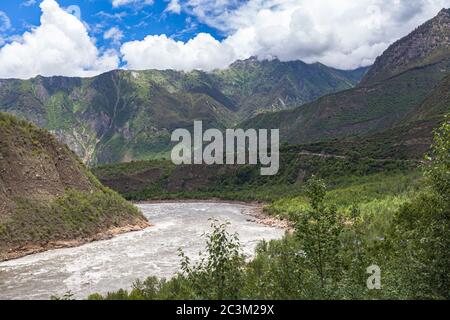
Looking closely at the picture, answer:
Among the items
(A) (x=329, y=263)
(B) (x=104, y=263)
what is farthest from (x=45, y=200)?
(A) (x=329, y=263)

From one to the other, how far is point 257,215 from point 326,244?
79623 millimetres

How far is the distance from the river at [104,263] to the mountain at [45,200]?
288 cm

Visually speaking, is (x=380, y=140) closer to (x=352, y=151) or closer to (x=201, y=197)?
(x=352, y=151)

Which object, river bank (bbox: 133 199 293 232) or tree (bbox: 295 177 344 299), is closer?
tree (bbox: 295 177 344 299)

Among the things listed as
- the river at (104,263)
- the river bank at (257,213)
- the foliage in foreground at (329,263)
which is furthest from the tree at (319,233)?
the river bank at (257,213)

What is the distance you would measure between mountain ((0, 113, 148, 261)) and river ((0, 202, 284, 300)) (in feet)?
9.44

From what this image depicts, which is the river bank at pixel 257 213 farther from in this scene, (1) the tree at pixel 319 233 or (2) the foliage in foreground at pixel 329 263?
(1) the tree at pixel 319 233

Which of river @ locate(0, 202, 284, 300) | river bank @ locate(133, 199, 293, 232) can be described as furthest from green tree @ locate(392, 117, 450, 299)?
river bank @ locate(133, 199, 293, 232)

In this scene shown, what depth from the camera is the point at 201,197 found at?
145 metres

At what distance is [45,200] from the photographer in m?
61.8

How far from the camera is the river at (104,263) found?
36969 millimetres

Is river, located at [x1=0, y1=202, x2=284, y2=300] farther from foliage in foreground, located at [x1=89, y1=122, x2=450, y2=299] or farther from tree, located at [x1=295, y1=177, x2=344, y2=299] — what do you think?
tree, located at [x1=295, y1=177, x2=344, y2=299]

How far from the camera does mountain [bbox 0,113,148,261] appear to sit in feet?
180
